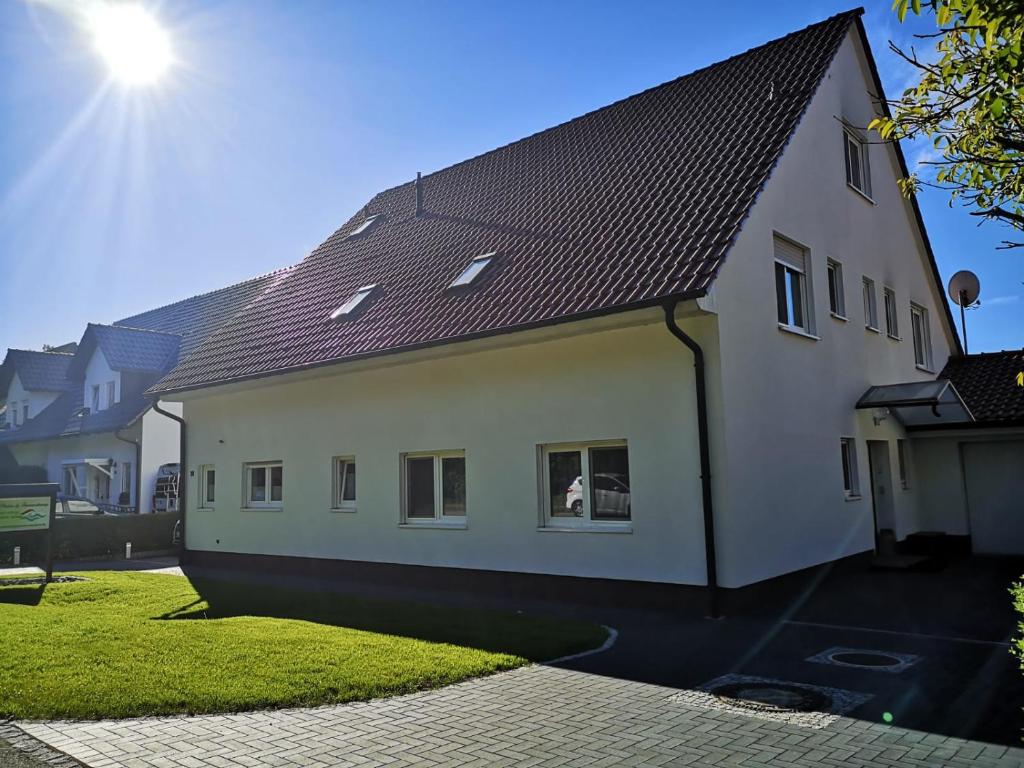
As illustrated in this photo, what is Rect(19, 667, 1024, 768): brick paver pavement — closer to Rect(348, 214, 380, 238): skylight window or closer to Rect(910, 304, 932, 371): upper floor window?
Rect(910, 304, 932, 371): upper floor window

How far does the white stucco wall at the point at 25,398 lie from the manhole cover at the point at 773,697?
3324 cm

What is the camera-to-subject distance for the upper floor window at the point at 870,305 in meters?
15.4

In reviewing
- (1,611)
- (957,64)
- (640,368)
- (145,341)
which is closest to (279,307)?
(1,611)

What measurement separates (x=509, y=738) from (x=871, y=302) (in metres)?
13.1

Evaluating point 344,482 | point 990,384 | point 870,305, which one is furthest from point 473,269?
point 990,384

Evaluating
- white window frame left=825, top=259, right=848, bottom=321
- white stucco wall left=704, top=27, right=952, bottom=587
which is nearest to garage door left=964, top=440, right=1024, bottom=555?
white stucco wall left=704, top=27, right=952, bottom=587

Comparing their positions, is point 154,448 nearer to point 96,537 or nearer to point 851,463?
point 96,537

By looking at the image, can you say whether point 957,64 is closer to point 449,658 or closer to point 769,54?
point 449,658

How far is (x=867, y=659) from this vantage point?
7.50m

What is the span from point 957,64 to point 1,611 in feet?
38.3

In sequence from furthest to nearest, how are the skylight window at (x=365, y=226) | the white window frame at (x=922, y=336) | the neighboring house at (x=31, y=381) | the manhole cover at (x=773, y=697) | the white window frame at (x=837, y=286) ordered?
the neighboring house at (x=31, y=381) → the skylight window at (x=365, y=226) → the white window frame at (x=922, y=336) → the white window frame at (x=837, y=286) → the manhole cover at (x=773, y=697)

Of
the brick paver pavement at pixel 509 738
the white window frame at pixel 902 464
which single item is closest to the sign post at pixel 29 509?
the brick paver pavement at pixel 509 738

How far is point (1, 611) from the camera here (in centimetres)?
1009

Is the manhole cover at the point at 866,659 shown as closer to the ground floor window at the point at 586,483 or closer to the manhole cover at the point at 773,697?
the manhole cover at the point at 773,697
